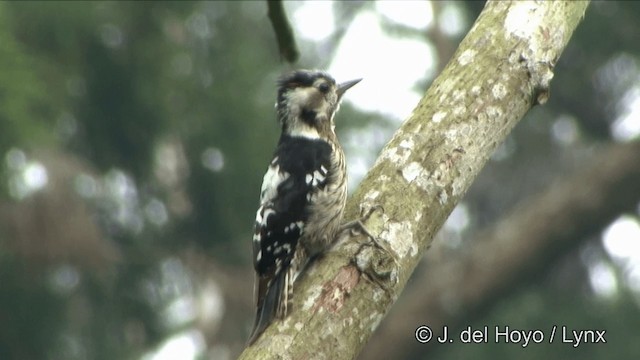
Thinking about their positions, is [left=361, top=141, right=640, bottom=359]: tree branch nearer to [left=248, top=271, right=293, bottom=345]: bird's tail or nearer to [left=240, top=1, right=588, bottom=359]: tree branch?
[left=240, top=1, right=588, bottom=359]: tree branch

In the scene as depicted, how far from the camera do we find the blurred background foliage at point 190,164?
27.3 feet

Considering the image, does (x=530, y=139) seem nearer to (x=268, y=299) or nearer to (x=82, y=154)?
(x=82, y=154)

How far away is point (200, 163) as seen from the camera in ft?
29.6

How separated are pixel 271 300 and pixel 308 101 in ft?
4.38

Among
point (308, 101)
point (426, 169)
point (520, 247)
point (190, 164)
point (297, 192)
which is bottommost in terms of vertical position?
point (426, 169)

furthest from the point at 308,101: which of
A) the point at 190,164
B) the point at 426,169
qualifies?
the point at 190,164

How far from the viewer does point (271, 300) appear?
3.56 meters

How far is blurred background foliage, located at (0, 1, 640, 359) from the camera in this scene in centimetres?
832

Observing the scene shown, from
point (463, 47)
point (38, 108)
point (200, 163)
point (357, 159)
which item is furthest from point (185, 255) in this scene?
point (463, 47)

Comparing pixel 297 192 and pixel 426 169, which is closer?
pixel 426 169

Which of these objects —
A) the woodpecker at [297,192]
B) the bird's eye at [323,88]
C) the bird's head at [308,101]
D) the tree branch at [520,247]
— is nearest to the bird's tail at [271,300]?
the woodpecker at [297,192]

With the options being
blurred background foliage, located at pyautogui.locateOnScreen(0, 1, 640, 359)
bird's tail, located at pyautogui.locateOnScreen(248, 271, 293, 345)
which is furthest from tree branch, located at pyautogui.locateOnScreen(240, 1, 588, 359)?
blurred background foliage, located at pyautogui.locateOnScreen(0, 1, 640, 359)

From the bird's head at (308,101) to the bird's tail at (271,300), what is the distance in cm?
89

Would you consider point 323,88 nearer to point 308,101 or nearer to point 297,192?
point 308,101
